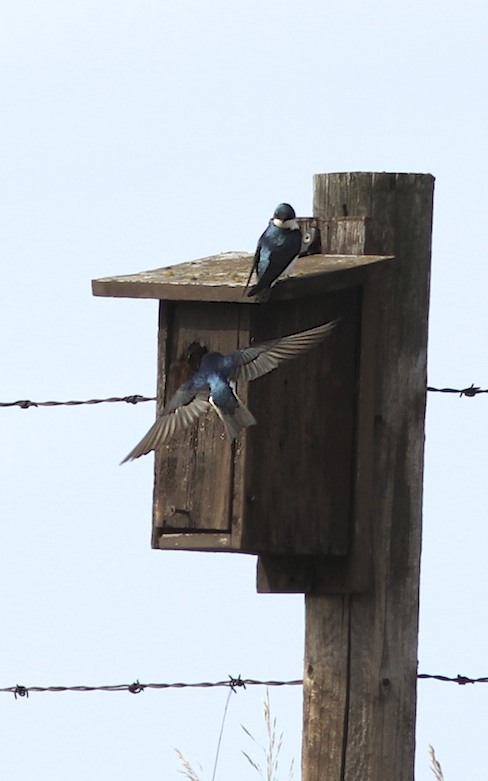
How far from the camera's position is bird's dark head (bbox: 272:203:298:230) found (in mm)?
4941

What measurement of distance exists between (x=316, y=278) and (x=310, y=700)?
1.13 meters

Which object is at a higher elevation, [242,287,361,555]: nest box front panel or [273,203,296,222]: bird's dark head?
[273,203,296,222]: bird's dark head

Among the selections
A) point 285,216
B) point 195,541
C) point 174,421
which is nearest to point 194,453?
point 174,421

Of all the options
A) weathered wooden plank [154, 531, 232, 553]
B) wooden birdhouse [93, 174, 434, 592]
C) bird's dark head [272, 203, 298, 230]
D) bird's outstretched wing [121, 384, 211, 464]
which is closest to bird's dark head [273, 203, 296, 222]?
bird's dark head [272, 203, 298, 230]

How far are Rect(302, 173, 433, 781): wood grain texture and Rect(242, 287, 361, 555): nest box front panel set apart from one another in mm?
108

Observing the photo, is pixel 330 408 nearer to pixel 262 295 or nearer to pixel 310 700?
pixel 262 295

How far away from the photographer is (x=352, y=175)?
4.69m

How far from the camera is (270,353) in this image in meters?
4.58

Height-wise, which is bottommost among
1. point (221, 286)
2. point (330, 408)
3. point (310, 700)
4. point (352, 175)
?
point (310, 700)

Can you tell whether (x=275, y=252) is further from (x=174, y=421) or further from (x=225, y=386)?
(x=174, y=421)

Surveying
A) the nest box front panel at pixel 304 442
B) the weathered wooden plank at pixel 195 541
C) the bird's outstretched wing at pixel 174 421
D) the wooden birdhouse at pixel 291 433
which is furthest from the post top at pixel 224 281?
the weathered wooden plank at pixel 195 541

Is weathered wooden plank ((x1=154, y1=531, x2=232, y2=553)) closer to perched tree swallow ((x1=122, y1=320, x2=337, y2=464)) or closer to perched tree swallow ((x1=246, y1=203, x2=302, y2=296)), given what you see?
perched tree swallow ((x1=122, y1=320, x2=337, y2=464))

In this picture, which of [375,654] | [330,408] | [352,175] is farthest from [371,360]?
[375,654]

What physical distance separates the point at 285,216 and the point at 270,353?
1.97 ft
